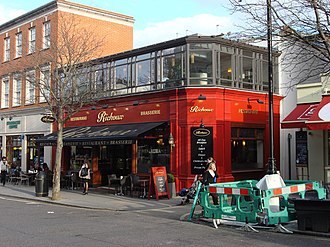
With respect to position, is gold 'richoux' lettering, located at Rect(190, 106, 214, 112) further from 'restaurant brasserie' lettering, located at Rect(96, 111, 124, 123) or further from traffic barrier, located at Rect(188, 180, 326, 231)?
traffic barrier, located at Rect(188, 180, 326, 231)

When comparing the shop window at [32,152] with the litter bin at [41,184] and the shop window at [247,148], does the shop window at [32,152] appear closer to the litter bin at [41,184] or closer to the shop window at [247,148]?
the litter bin at [41,184]

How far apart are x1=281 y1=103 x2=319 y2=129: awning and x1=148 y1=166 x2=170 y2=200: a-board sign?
17.9 feet

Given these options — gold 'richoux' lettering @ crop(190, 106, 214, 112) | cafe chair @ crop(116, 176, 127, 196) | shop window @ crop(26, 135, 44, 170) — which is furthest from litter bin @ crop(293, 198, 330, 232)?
shop window @ crop(26, 135, 44, 170)

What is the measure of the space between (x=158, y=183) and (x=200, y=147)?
2.58 meters

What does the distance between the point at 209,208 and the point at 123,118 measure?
36.9 feet

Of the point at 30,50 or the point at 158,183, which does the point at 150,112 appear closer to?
the point at 158,183

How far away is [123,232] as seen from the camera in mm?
10461

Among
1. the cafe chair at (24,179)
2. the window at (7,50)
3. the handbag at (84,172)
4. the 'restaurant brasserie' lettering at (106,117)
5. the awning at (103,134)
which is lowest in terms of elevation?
the cafe chair at (24,179)

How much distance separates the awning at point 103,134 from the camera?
19484mm

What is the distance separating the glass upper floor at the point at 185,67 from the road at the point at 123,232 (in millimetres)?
7535

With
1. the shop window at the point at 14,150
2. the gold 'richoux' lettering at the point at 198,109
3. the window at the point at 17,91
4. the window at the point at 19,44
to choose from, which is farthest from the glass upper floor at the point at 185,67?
the shop window at the point at 14,150

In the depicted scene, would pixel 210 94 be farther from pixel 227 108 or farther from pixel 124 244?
pixel 124 244

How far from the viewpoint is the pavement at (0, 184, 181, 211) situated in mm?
16188

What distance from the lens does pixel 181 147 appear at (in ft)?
63.4
